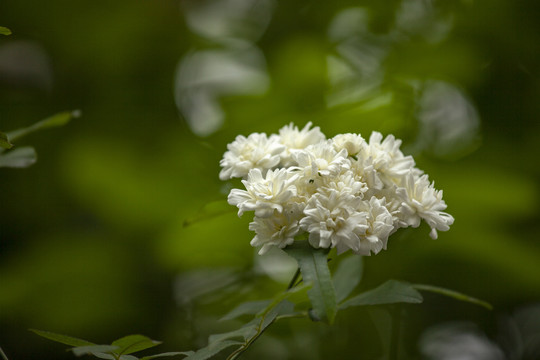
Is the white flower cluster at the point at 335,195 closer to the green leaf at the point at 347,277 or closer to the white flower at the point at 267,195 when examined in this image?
the white flower at the point at 267,195

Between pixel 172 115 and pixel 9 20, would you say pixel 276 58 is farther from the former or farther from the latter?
pixel 9 20

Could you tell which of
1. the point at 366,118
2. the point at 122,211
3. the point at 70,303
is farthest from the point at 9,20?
the point at 366,118

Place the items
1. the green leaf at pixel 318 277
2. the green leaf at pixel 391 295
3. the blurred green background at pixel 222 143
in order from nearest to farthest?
the green leaf at pixel 318 277
the green leaf at pixel 391 295
the blurred green background at pixel 222 143

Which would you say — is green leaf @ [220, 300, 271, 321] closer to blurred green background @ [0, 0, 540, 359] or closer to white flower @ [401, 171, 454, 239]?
white flower @ [401, 171, 454, 239]

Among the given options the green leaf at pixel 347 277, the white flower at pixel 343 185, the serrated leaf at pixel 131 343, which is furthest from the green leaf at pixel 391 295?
the serrated leaf at pixel 131 343

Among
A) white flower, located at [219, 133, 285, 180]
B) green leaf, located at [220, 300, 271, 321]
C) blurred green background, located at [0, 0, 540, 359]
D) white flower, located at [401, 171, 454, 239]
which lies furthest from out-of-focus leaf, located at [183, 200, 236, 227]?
blurred green background, located at [0, 0, 540, 359]
